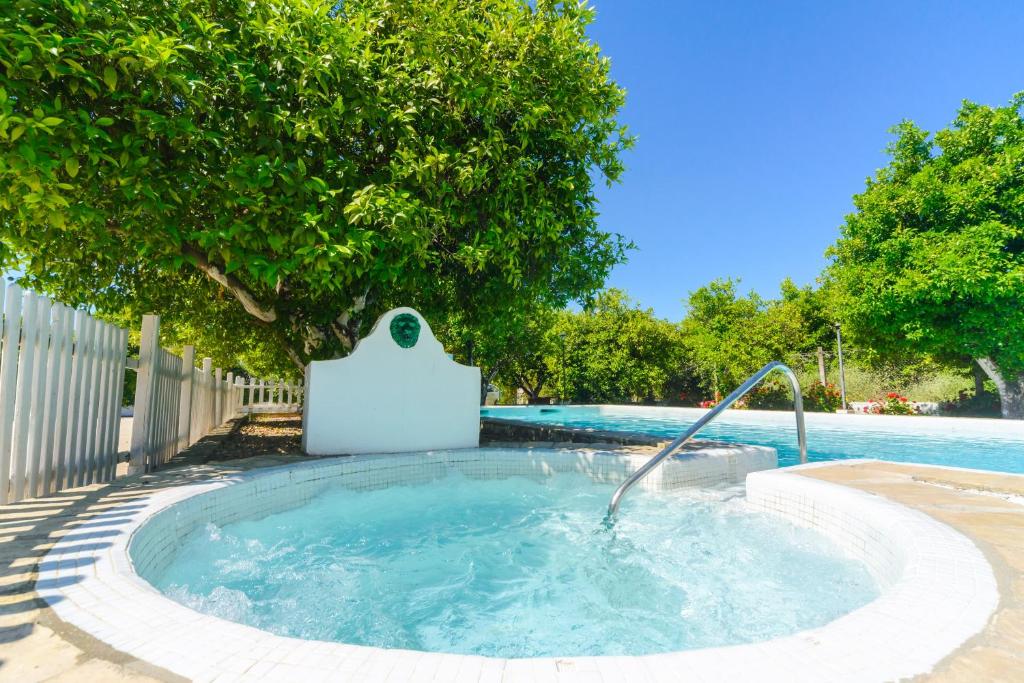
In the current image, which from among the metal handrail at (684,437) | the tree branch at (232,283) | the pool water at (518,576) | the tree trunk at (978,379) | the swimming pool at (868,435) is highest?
the tree branch at (232,283)

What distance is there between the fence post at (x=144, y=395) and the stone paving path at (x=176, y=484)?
37 cm

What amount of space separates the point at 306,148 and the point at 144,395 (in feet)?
11.2

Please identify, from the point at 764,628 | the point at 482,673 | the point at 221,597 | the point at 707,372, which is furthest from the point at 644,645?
the point at 707,372

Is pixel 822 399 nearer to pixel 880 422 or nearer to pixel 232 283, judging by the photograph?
pixel 880 422

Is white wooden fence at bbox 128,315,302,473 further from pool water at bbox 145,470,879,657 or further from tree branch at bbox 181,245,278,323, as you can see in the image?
pool water at bbox 145,470,879,657

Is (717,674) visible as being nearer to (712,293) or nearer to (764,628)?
(764,628)

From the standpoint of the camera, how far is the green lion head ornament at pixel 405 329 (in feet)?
24.8

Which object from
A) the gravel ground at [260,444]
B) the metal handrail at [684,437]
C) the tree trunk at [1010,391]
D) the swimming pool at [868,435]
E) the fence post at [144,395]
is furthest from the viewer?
the tree trunk at [1010,391]

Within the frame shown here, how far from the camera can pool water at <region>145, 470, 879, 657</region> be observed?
115 inches

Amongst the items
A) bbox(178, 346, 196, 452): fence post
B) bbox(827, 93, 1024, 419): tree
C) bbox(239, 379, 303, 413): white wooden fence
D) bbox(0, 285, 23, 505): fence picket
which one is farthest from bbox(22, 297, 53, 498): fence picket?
bbox(827, 93, 1024, 419): tree

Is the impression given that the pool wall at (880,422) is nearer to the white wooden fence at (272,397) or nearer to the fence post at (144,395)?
the white wooden fence at (272,397)

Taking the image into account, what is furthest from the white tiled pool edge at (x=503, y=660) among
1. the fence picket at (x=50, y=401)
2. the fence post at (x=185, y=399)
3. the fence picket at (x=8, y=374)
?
the fence post at (x=185, y=399)

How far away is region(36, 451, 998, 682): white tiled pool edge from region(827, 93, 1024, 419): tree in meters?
17.2

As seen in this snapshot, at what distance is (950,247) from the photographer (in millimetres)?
15617
